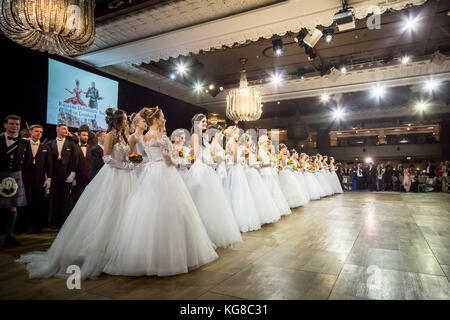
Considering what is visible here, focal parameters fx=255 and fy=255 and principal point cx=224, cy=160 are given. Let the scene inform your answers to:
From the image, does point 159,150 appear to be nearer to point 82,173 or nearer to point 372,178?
point 82,173

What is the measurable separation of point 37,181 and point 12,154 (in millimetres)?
1022

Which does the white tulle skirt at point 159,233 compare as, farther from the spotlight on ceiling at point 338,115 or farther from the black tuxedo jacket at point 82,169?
the spotlight on ceiling at point 338,115

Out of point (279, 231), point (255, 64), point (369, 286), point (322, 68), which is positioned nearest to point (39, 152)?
point (279, 231)

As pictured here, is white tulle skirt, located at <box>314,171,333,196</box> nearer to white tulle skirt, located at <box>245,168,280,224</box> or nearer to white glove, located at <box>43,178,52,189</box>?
white tulle skirt, located at <box>245,168,280,224</box>

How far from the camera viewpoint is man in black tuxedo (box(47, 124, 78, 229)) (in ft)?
14.8

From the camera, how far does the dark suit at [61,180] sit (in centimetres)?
450

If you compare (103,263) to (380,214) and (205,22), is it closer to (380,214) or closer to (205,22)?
(205,22)

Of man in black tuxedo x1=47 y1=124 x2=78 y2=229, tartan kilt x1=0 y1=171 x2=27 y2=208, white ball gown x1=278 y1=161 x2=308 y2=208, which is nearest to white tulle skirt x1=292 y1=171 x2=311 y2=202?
white ball gown x1=278 y1=161 x2=308 y2=208

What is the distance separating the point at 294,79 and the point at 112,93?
19.2ft

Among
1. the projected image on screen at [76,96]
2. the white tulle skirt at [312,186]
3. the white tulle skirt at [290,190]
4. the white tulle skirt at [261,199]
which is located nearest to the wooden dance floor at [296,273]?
the white tulle skirt at [261,199]

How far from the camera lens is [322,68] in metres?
7.77

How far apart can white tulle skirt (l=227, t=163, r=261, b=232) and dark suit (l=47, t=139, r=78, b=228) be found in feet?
9.70

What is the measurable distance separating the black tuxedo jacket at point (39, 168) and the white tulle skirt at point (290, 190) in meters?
5.17

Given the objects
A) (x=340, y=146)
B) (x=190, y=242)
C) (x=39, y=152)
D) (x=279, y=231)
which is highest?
(x=340, y=146)
